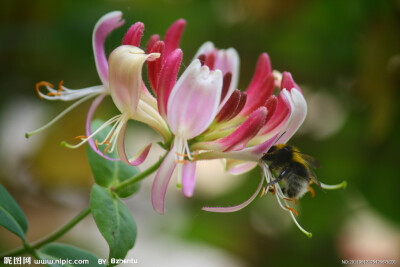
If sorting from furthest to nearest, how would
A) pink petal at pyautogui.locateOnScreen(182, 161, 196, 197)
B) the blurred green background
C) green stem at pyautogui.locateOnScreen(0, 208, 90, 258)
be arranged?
the blurred green background
green stem at pyautogui.locateOnScreen(0, 208, 90, 258)
pink petal at pyautogui.locateOnScreen(182, 161, 196, 197)

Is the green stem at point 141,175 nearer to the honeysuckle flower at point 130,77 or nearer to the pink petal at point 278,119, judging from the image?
the honeysuckle flower at point 130,77

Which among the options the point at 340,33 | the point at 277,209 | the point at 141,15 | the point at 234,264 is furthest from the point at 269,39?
the point at 234,264

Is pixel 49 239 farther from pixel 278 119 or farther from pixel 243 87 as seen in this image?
pixel 243 87

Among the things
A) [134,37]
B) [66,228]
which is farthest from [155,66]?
[66,228]

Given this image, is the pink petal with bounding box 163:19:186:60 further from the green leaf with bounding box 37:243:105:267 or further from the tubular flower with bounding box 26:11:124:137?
the green leaf with bounding box 37:243:105:267

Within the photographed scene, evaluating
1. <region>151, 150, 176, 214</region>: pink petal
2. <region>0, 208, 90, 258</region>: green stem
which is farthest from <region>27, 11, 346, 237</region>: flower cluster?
<region>0, 208, 90, 258</region>: green stem

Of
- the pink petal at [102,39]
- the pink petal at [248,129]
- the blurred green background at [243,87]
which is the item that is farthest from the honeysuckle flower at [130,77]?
the blurred green background at [243,87]

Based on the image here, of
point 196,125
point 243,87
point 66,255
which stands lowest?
point 243,87
